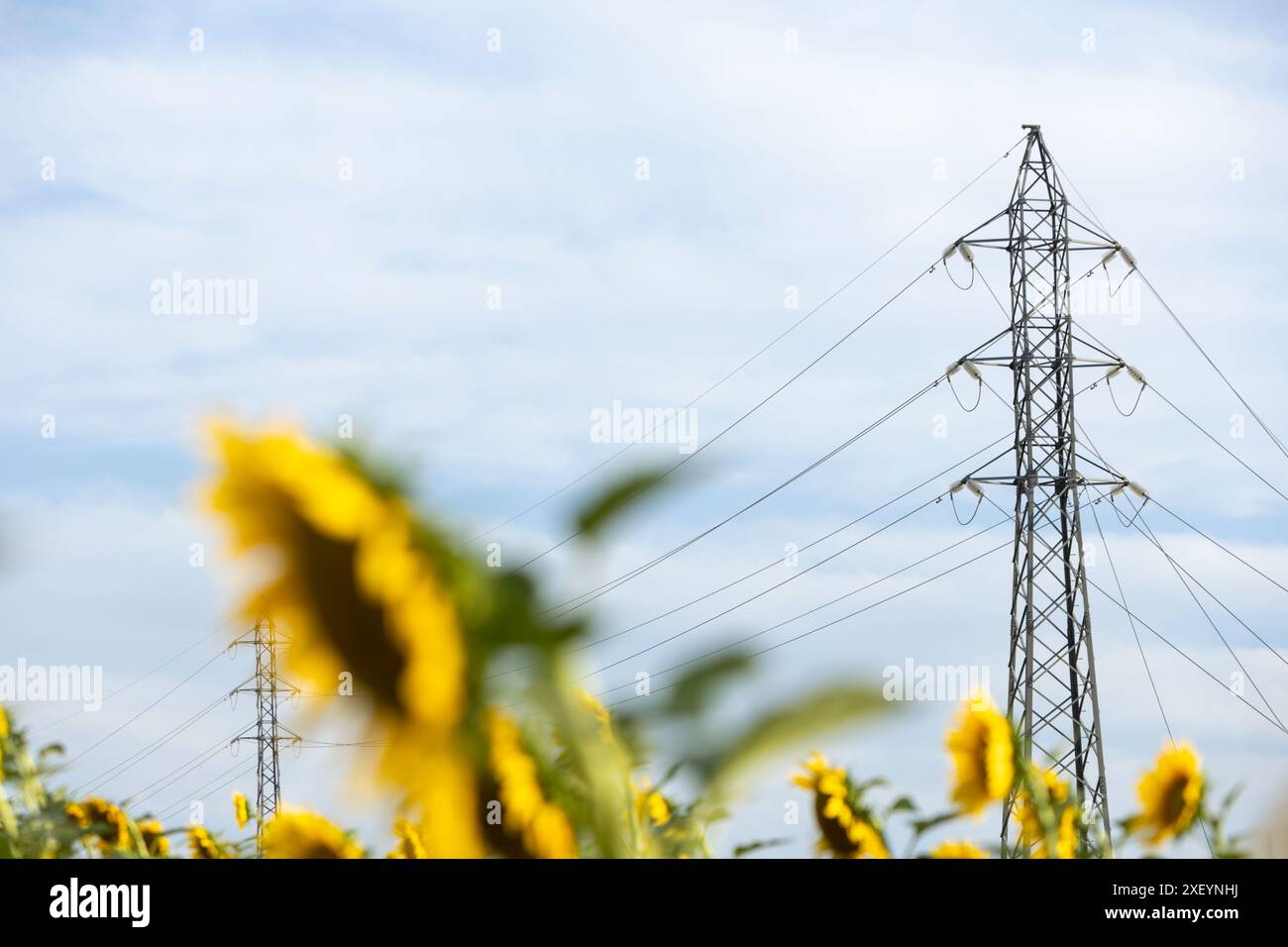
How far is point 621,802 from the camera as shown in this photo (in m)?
0.50

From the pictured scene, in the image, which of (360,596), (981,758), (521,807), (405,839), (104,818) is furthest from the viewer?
(104,818)

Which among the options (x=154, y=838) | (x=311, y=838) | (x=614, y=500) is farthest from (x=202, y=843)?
(x=614, y=500)

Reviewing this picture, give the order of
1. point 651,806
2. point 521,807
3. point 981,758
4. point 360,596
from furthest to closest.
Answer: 1. point 981,758
2. point 651,806
3. point 521,807
4. point 360,596

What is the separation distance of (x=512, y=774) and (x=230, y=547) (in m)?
0.15

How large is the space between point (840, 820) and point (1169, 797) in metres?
0.48

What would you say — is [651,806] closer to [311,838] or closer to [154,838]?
[311,838]

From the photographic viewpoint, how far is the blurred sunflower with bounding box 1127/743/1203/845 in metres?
1.25

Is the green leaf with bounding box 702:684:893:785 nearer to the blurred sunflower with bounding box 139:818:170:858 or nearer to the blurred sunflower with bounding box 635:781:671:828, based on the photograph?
the blurred sunflower with bounding box 635:781:671:828

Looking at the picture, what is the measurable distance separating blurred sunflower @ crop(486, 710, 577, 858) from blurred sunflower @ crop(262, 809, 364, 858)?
0.30 meters

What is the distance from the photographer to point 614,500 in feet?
1.14
